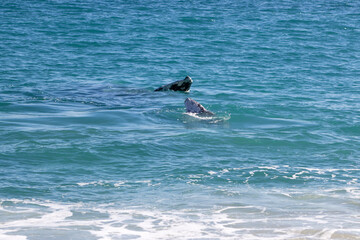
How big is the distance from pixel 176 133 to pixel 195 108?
2.51 metres

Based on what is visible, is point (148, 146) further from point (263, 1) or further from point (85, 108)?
point (263, 1)

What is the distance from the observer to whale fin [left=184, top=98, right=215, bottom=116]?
19.0 metres

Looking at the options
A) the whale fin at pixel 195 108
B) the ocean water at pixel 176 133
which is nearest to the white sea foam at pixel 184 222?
the ocean water at pixel 176 133

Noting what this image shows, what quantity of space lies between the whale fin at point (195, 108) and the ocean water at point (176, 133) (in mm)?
349

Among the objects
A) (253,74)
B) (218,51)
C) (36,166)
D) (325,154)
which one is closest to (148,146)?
(36,166)

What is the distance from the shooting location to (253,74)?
2667 centimetres

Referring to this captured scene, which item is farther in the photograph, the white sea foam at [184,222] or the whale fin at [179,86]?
the whale fin at [179,86]

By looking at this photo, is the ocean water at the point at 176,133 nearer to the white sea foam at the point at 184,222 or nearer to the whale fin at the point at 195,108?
the white sea foam at the point at 184,222

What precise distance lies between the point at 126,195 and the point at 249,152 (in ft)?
14.9

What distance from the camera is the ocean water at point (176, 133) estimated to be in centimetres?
1061

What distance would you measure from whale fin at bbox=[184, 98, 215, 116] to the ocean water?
349 mm

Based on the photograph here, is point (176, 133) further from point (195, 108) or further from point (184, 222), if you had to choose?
point (184, 222)

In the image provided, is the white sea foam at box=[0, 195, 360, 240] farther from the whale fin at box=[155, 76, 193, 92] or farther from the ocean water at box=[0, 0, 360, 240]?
the whale fin at box=[155, 76, 193, 92]

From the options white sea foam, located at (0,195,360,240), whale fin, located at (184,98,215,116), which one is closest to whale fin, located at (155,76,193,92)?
whale fin, located at (184,98,215,116)
